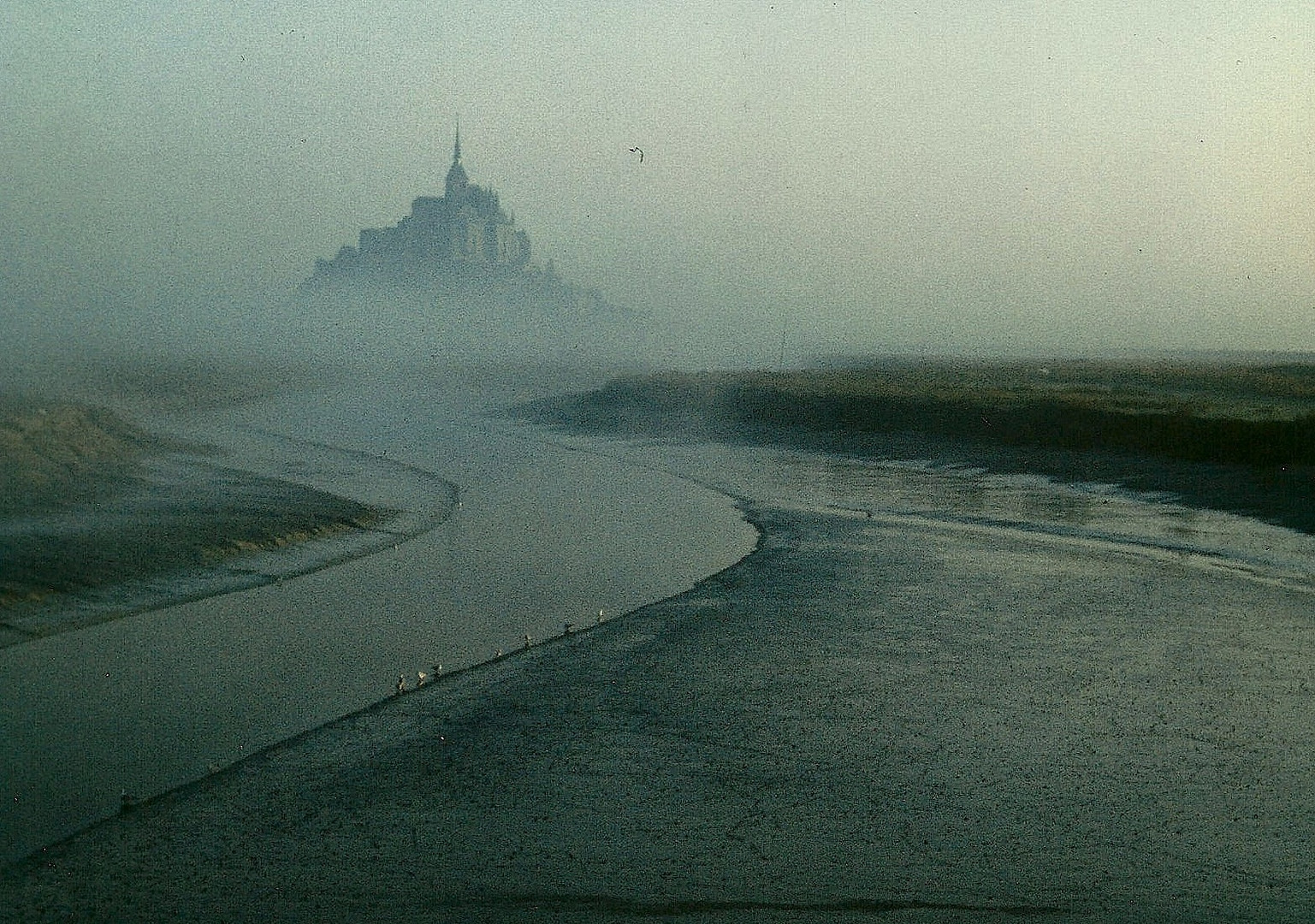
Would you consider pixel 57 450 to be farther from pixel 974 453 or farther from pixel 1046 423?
pixel 1046 423

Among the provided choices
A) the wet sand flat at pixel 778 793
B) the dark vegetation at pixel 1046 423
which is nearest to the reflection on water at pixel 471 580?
the wet sand flat at pixel 778 793

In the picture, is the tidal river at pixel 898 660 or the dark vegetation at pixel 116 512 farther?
the dark vegetation at pixel 116 512

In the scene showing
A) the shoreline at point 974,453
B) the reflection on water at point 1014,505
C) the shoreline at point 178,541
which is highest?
the shoreline at point 974,453

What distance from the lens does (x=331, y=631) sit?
15539 mm

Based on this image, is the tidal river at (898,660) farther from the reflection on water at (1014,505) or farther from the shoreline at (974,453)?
the shoreline at (974,453)

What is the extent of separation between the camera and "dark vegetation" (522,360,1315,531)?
31.6 m

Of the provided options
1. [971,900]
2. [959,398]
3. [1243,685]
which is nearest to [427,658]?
[971,900]

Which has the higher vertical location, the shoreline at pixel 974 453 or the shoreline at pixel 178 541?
the shoreline at pixel 974 453

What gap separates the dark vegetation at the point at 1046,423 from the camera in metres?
31.6

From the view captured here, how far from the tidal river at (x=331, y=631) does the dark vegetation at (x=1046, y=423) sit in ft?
37.6

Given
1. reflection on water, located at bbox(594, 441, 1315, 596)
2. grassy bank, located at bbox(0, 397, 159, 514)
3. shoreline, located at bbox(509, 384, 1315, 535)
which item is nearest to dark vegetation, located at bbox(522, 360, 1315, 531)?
shoreline, located at bbox(509, 384, 1315, 535)

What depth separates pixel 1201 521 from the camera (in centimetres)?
2588

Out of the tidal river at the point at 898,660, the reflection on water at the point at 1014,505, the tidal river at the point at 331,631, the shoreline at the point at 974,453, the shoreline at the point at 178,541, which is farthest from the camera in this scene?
the shoreline at the point at 974,453

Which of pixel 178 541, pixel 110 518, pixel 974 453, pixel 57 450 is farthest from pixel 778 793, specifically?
pixel 974 453
